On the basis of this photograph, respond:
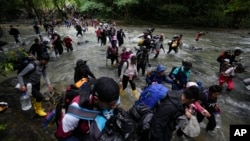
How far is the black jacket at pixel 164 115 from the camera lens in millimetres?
2888

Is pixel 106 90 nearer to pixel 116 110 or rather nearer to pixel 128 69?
pixel 116 110

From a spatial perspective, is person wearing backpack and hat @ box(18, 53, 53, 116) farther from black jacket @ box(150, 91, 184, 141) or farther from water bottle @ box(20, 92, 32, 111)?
black jacket @ box(150, 91, 184, 141)

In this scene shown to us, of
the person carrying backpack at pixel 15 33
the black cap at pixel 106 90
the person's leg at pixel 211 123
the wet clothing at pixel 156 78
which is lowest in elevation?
the person's leg at pixel 211 123

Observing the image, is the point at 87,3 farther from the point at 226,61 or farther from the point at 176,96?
the point at 176,96

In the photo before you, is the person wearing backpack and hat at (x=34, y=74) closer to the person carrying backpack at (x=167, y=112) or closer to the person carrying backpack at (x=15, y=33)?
the person carrying backpack at (x=167, y=112)

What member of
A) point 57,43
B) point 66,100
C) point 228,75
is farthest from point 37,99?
point 57,43

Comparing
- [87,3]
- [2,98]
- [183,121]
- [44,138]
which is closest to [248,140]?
[183,121]

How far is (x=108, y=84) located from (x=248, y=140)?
13.1ft

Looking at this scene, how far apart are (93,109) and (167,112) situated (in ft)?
3.90

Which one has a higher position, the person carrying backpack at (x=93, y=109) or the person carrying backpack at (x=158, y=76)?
the person carrying backpack at (x=93, y=109)

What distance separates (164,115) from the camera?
2883 millimetres

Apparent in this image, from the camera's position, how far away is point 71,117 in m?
2.10

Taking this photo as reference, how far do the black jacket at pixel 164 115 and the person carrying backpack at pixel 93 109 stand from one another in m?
0.99

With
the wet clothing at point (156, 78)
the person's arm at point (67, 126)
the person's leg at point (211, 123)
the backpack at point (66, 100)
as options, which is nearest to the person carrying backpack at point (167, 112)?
the backpack at point (66, 100)
